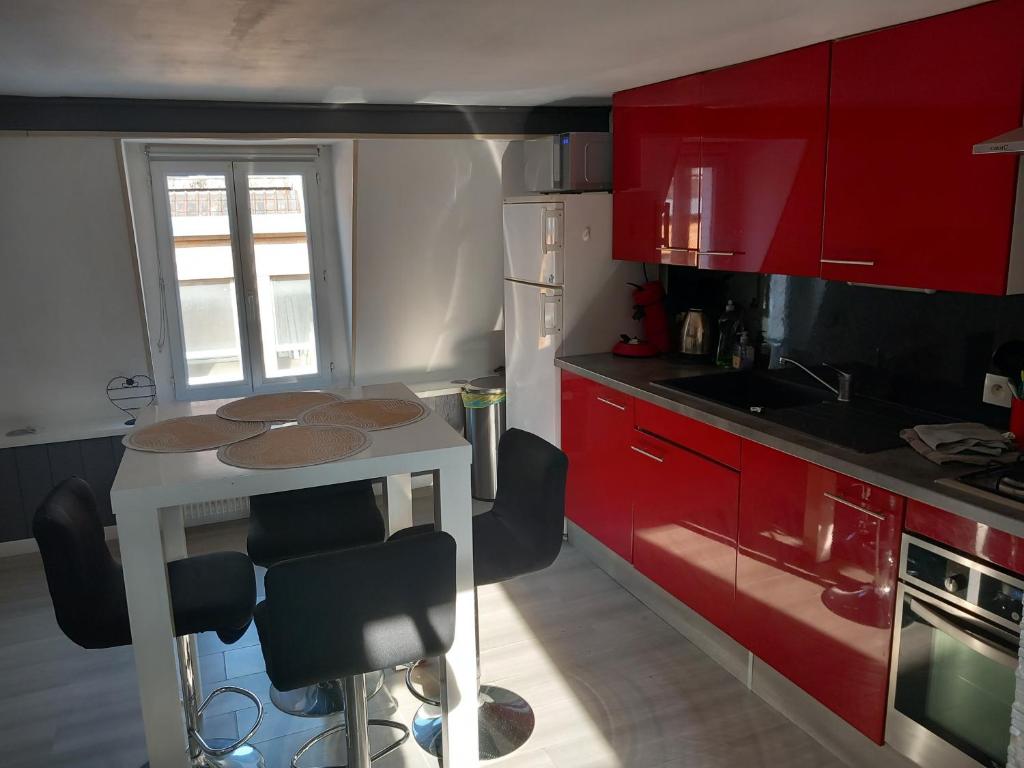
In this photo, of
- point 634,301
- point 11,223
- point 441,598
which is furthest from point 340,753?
point 11,223

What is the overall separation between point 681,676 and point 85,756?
2140mm

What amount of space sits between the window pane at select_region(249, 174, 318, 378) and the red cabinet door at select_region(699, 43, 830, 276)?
257 cm

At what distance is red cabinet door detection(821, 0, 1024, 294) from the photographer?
7.16 ft

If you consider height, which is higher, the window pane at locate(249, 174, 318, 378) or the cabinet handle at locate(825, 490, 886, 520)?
the window pane at locate(249, 174, 318, 378)

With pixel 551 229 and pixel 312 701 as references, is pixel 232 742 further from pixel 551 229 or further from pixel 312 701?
pixel 551 229

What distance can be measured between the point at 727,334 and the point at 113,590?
2.72 metres

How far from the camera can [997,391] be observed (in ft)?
8.45

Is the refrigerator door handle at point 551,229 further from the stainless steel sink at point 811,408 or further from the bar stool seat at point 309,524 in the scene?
the bar stool seat at point 309,524

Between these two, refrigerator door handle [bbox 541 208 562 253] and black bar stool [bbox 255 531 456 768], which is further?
refrigerator door handle [bbox 541 208 562 253]

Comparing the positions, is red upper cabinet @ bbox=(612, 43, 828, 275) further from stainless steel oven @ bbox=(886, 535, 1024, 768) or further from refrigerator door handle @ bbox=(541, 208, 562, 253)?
stainless steel oven @ bbox=(886, 535, 1024, 768)

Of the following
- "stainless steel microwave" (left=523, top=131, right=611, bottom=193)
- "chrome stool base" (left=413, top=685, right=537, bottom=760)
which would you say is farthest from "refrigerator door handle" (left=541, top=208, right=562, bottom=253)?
"chrome stool base" (left=413, top=685, right=537, bottom=760)

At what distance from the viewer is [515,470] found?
2689mm

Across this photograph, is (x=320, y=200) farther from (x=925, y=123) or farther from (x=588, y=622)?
(x=925, y=123)

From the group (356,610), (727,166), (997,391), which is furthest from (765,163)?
(356,610)
